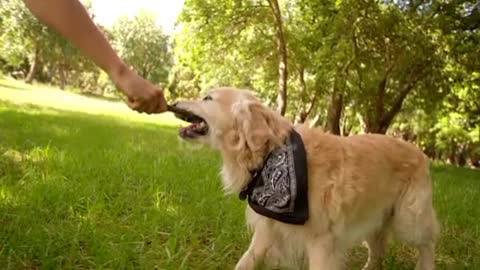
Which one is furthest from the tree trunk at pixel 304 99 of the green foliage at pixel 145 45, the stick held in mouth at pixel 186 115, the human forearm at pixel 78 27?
the green foliage at pixel 145 45

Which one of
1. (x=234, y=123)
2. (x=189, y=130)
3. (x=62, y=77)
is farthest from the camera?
(x=62, y=77)

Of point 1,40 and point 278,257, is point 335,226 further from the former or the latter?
point 1,40

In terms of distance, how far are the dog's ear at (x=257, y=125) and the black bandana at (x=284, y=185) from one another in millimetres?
86

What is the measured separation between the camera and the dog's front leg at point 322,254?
10.8 ft

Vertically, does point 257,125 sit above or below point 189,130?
above

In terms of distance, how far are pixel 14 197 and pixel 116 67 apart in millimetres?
2517

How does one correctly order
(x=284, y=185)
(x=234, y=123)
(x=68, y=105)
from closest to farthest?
(x=284, y=185) < (x=234, y=123) < (x=68, y=105)

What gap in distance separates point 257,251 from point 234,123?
0.87m

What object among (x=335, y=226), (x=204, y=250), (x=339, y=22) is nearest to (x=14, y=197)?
(x=204, y=250)

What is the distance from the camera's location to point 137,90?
2.57m

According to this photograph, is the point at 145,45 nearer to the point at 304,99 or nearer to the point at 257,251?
the point at 304,99

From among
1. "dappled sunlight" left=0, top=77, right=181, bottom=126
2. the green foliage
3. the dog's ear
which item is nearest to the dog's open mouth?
the dog's ear

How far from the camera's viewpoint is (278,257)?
3555 millimetres

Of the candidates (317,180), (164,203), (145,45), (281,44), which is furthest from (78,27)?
(145,45)
